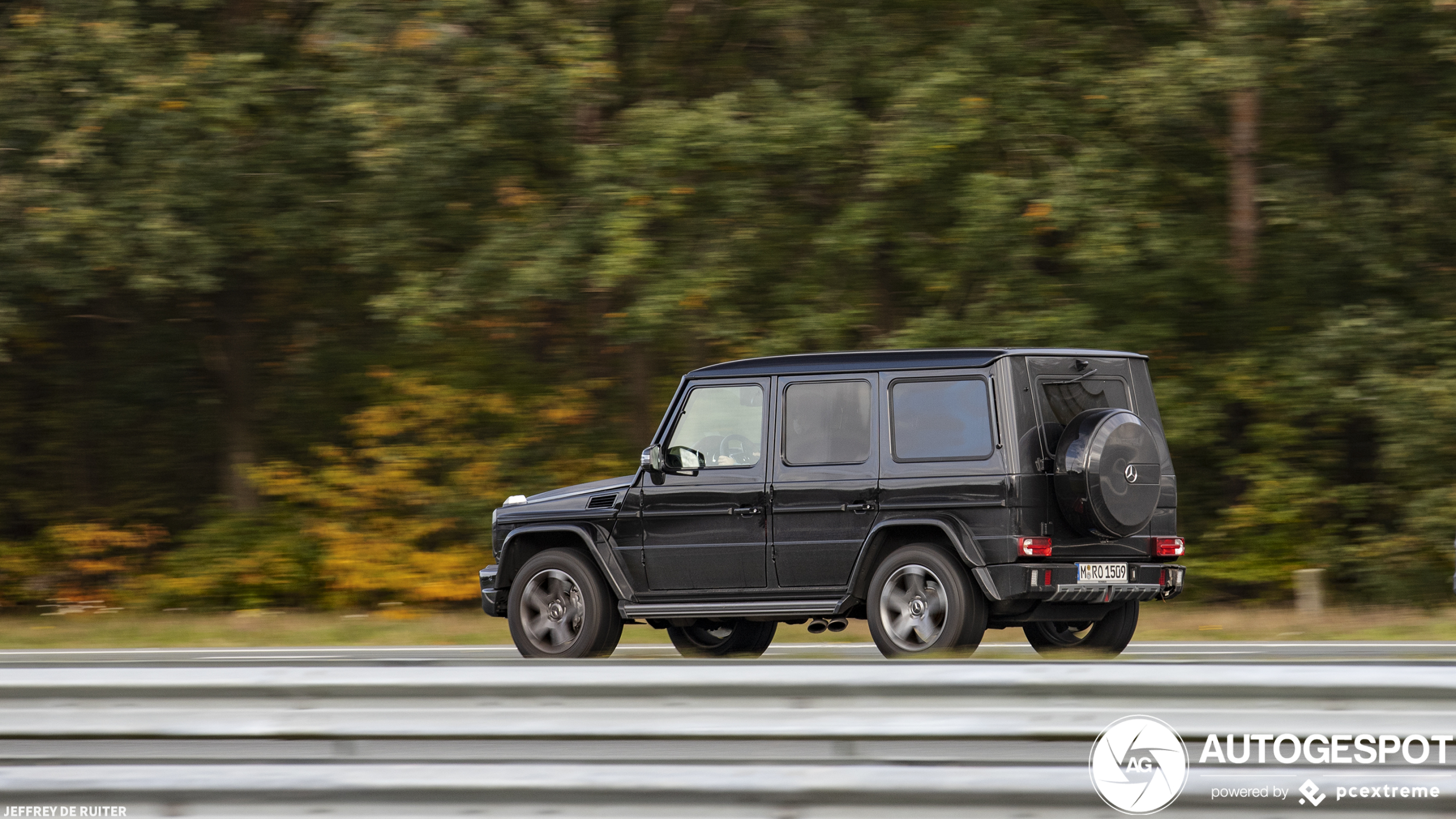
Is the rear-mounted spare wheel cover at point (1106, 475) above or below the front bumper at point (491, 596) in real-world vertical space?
above

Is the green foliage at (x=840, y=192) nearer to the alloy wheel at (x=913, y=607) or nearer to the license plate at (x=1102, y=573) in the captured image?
the license plate at (x=1102, y=573)

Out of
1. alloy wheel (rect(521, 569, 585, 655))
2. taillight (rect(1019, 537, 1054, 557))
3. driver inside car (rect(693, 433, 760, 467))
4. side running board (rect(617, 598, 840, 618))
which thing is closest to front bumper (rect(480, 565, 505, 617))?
alloy wheel (rect(521, 569, 585, 655))

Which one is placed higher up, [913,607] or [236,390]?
[236,390]

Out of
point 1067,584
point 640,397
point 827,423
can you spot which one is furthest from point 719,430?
point 640,397

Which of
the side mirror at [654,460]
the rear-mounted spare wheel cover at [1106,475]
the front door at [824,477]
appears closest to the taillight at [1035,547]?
the rear-mounted spare wheel cover at [1106,475]

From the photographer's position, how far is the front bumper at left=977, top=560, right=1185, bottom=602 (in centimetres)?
919

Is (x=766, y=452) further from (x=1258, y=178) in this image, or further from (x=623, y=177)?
(x=1258, y=178)

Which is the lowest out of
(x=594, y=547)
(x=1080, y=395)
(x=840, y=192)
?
(x=594, y=547)

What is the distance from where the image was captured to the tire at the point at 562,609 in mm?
10477

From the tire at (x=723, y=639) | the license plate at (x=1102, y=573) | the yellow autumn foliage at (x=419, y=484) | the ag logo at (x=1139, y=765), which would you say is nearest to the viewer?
the ag logo at (x=1139, y=765)

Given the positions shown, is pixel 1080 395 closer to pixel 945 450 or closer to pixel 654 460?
pixel 945 450

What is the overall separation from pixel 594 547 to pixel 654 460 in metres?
0.64

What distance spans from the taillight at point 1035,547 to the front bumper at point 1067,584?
0.05 meters

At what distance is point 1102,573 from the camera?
958 centimetres
